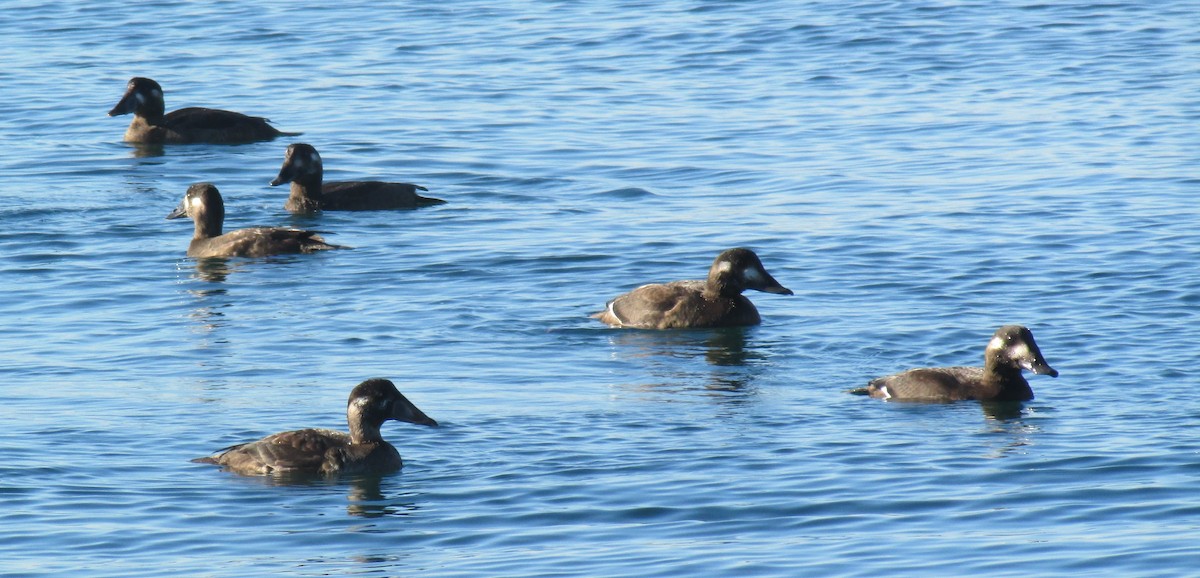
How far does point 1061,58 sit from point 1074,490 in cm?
2197

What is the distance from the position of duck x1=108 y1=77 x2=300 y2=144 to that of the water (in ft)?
1.13

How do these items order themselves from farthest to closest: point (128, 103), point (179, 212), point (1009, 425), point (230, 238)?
point (128, 103) → point (179, 212) → point (230, 238) → point (1009, 425)

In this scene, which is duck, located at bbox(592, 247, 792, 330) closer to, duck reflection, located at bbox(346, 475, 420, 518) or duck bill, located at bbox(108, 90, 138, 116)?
duck reflection, located at bbox(346, 475, 420, 518)

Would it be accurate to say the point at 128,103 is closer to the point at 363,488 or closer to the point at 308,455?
the point at 308,455

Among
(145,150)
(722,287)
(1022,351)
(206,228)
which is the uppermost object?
(1022,351)

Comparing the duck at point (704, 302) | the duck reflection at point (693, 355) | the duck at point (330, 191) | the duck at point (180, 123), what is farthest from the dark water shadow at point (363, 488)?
the duck at point (180, 123)

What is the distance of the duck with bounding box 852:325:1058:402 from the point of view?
15.1 m

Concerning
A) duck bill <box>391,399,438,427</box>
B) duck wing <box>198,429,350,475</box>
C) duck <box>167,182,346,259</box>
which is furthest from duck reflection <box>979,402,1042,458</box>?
duck <box>167,182,346,259</box>

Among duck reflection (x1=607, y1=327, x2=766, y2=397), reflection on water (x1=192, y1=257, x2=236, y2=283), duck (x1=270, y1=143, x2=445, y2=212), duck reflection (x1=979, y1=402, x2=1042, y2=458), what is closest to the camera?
duck reflection (x1=979, y1=402, x2=1042, y2=458)

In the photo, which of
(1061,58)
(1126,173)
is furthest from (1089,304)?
(1061,58)

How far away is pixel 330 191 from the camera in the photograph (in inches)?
947

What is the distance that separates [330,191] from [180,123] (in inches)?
210

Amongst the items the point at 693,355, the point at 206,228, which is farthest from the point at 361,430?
the point at 206,228

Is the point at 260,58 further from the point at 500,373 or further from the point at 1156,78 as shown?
the point at 500,373
